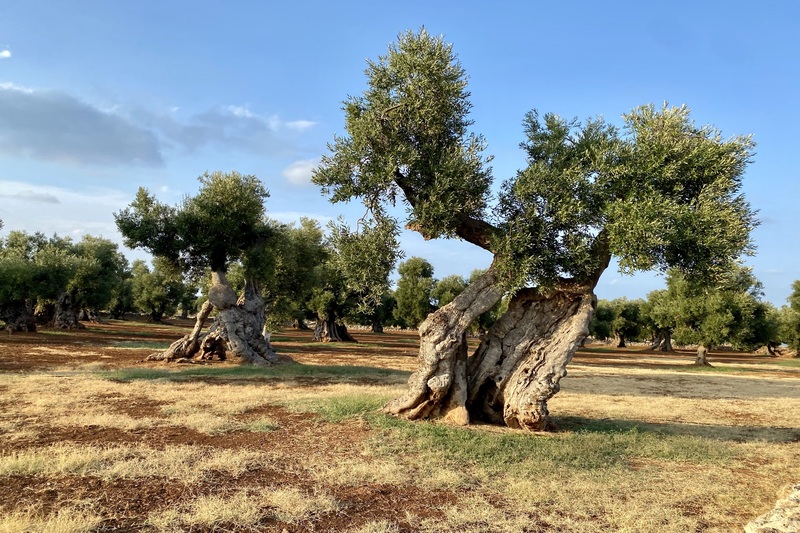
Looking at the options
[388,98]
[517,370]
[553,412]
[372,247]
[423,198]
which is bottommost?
[553,412]

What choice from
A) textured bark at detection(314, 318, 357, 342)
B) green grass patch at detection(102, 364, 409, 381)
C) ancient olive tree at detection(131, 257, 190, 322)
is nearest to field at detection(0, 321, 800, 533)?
green grass patch at detection(102, 364, 409, 381)

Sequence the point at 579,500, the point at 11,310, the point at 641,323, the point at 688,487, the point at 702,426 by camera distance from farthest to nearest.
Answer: the point at 641,323 → the point at 11,310 → the point at 702,426 → the point at 688,487 → the point at 579,500

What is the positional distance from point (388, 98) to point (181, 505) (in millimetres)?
11976

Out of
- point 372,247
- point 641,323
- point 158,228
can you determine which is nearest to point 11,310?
point 158,228

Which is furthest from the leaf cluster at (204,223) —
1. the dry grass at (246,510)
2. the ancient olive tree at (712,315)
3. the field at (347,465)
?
the ancient olive tree at (712,315)

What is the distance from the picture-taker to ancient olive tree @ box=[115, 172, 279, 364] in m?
32.2

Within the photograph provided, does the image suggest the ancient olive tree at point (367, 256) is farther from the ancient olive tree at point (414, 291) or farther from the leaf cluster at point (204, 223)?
the ancient olive tree at point (414, 291)

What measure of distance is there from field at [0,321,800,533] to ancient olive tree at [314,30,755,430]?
6.40ft

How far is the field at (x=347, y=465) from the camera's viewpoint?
25.5ft

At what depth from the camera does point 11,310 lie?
47812 millimetres

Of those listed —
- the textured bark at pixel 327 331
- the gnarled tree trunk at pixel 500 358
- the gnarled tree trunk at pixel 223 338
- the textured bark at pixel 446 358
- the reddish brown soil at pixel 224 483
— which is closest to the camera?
the reddish brown soil at pixel 224 483

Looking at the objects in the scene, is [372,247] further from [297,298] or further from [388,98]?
[297,298]

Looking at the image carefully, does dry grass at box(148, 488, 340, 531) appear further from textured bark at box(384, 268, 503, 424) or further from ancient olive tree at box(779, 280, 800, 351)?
ancient olive tree at box(779, 280, 800, 351)

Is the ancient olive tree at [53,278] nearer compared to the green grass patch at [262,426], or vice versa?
the green grass patch at [262,426]
